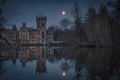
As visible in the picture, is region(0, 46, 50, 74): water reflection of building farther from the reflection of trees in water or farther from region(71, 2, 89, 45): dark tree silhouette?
region(71, 2, 89, 45): dark tree silhouette

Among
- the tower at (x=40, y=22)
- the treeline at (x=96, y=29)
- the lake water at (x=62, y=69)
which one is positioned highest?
the tower at (x=40, y=22)

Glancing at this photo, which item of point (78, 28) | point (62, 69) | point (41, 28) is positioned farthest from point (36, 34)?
point (62, 69)

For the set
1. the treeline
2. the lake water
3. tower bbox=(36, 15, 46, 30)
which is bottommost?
the lake water

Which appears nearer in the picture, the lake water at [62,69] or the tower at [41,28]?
the lake water at [62,69]

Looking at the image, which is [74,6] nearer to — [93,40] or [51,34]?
[93,40]

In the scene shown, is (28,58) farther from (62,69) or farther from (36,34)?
(36,34)

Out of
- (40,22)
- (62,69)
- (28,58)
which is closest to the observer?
(62,69)

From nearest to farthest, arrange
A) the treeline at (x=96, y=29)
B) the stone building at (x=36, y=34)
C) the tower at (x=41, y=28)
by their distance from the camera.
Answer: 1. the treeline at (x=96, y=29)
2. the stone building at (x=36, y=34)
3. the tower at (x=41, y=28)

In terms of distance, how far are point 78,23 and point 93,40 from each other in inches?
106

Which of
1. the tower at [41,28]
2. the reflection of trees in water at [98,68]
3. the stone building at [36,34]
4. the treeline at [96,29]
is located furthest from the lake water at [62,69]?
the tower at [41,28]

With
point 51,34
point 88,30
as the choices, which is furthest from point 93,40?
point 51,34

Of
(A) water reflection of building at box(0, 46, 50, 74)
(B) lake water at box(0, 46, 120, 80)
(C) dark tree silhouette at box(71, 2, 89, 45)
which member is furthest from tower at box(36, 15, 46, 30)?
(B) lake water at box(0, 46, 120, 80)

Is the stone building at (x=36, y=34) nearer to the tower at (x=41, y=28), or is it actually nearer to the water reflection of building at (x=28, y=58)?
the tower at (x=41, y=28)

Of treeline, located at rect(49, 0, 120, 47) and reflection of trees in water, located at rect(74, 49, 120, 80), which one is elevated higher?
treeline, located at rect(49, 0, 120, 47)
